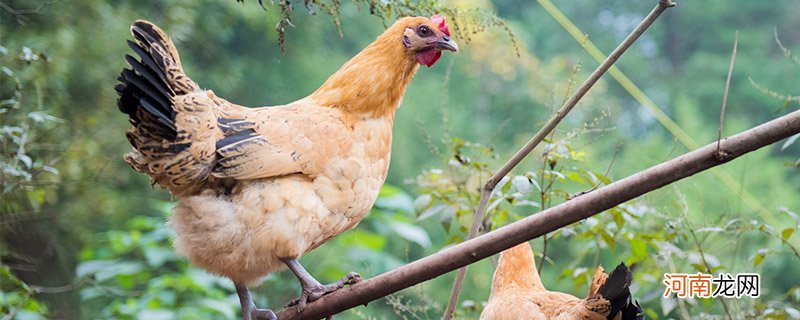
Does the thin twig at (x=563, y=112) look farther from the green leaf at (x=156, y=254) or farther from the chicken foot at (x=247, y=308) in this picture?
the green leaf at (x=156, y=254)

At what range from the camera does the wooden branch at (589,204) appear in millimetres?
1322

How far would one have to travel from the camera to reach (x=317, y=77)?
16.7ft

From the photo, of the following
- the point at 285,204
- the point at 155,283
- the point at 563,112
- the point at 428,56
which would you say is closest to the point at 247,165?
the point at 285,204

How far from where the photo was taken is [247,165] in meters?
1.84

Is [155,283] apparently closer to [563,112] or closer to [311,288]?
[311,288]

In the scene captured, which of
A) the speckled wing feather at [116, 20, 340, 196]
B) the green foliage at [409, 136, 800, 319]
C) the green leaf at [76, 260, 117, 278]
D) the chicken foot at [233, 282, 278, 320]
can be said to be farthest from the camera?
the green leaf at [76, 260, 117, 278]

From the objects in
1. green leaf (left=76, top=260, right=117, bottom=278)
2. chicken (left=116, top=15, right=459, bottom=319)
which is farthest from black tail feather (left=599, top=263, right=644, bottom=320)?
green leaf (left=76, top=260, right=117, bottom=278)

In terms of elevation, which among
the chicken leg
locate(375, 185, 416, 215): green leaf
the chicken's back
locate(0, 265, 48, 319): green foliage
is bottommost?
locate(0, 265, 48, 319): green foliage

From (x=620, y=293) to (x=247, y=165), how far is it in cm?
88

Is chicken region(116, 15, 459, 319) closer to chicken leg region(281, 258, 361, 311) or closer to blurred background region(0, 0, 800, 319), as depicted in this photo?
chicken leg region(281, 258, 361, 311)

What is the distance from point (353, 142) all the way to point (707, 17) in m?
3.78

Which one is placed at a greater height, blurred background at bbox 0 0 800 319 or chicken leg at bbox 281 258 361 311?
blurred background at bbox 0 0 800 319

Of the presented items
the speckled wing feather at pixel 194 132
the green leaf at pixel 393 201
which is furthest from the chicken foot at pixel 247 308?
the green leaf at pixel 393 201

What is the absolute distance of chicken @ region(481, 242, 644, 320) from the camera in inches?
79.0
